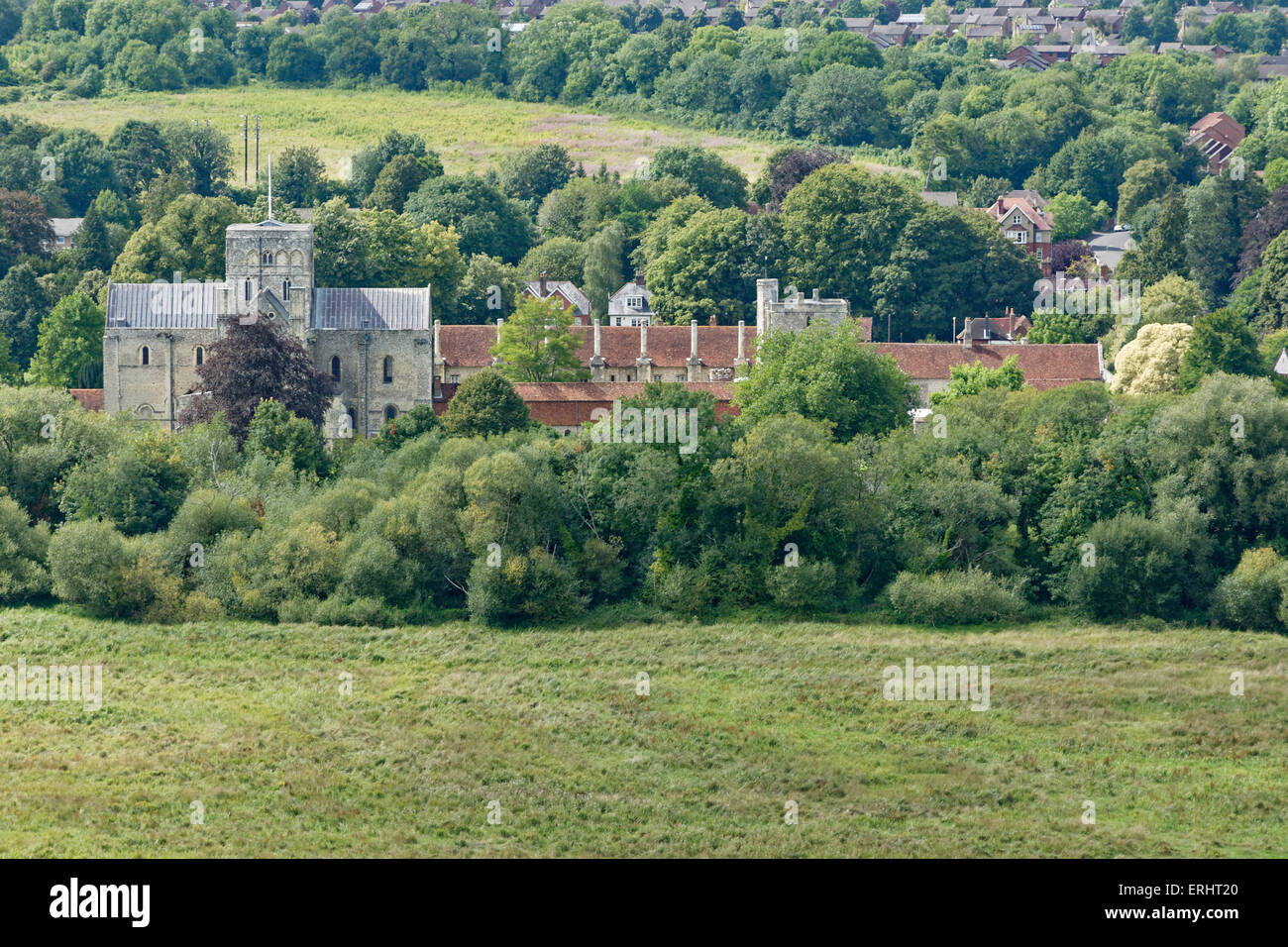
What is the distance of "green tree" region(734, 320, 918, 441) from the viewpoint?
6712 centimetres

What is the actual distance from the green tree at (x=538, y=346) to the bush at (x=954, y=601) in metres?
24.4

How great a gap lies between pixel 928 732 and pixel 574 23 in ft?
413

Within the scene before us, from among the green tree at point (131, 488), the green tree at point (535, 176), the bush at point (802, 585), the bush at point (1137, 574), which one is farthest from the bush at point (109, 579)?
the green tree at point (535, 176)

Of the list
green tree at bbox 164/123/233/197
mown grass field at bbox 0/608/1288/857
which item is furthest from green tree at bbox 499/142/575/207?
mown grass field at bbox 0/608/1288/857

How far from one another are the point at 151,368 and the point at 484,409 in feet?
50.5

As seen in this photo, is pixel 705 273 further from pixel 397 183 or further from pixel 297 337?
pixel 297 337

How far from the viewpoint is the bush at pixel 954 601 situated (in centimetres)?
5762

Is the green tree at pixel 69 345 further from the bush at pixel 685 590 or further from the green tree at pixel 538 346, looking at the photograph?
the bush at pixel 685 590

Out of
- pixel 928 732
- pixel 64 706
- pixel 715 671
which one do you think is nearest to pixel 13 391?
pixel 64 706

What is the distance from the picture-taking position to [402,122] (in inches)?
5664

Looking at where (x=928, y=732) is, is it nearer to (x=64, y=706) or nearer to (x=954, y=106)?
(x=64, y=706)

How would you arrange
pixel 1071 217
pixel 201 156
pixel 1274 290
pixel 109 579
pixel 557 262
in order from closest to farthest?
pixel 109 579, pixel 1274 290, pixel 557 262, pixel 201 156, pixel 1071 217

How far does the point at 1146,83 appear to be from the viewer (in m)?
156

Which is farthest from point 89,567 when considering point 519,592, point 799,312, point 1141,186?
point 1141,186
